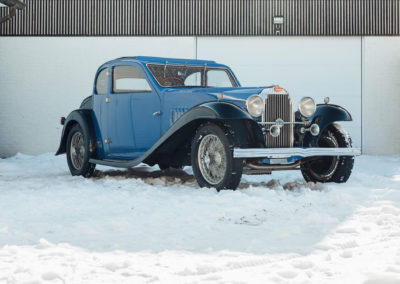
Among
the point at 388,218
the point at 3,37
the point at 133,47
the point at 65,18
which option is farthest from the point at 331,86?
the point at 388,218

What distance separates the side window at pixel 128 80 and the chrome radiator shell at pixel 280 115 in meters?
1.76

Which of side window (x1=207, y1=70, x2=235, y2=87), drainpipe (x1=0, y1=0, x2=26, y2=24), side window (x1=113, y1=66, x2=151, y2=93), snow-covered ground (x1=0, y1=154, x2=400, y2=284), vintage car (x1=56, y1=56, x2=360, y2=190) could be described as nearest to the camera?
snow-covered ground (x1=0, y1=154, x2=400, y2=284)

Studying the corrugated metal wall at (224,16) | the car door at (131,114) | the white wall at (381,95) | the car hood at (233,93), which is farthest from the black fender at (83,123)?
the white wall at (381,95)

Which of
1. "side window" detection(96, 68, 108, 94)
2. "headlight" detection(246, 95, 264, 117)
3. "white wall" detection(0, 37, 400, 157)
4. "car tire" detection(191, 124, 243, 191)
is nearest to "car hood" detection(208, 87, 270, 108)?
"headlight" detection(246, 95, 264, 117)

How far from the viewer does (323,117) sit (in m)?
6.33

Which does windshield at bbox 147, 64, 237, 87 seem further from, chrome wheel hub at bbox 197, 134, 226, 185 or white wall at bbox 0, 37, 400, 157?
white wall at bbox 0, 37, 400, 157

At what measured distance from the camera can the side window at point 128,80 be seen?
6.90 meters

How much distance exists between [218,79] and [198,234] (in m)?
3.92

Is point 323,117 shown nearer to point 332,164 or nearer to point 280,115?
point 332,164

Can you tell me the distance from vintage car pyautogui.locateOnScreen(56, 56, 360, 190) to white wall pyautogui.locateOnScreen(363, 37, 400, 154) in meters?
7.74

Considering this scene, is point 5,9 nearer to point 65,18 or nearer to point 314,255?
point 65,18

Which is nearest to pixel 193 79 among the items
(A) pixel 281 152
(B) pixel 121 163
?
(B) pixel 121 163

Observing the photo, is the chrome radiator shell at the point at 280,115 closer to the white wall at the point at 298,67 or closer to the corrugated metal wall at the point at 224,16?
the white wall at the point at 298,67

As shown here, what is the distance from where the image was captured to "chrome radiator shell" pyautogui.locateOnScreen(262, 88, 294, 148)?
19.0 ft
